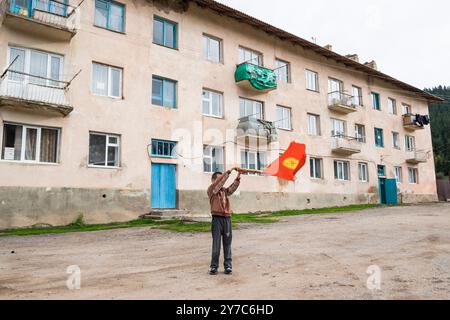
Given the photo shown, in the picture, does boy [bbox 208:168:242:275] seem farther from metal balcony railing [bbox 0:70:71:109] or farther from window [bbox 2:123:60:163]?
window [bbox 2:123:60:163]

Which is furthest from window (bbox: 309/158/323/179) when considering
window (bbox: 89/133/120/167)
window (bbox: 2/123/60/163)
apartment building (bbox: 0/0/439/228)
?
window (bbox: 2/123/60/163)

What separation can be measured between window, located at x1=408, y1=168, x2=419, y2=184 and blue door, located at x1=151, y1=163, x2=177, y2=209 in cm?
2473

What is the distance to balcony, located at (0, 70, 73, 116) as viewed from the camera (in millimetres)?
14188

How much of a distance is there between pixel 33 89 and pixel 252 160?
12.4 metres

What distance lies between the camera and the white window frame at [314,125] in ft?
86.0

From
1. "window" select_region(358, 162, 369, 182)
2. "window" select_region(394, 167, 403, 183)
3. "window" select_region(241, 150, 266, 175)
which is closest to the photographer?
"window" select_region(241, 150, 266, 175)

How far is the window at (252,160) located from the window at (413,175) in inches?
725

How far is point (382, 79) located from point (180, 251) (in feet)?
96.1

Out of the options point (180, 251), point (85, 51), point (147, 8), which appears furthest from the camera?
point (147, 8)

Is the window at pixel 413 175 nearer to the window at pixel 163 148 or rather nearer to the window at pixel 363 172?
the window at pixel 363 172
